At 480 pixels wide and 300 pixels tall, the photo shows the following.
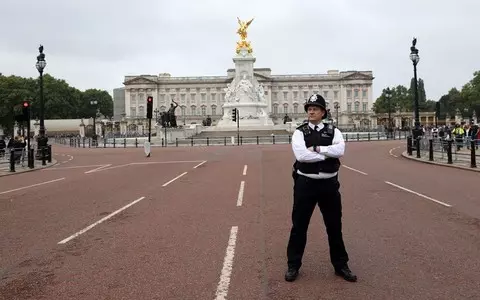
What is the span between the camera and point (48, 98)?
133 m

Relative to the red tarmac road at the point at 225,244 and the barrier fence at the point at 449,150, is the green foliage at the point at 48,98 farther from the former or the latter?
the red tarmac road at the point at 225,244

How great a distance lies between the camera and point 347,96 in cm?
16000

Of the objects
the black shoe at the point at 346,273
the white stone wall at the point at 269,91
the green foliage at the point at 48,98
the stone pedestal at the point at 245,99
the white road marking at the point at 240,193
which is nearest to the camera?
the black shoe at the point at 346,273

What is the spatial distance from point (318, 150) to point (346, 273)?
1.47m

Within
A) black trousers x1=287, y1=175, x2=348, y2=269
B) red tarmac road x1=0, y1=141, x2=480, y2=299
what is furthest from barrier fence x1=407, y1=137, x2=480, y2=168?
black trousers x1=287, y1=175, x2=348, y2=269

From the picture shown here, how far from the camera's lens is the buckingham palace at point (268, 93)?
15838 cm

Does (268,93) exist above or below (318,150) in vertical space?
above

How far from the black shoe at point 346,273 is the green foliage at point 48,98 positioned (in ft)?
331

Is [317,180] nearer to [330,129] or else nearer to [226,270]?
[330,129]

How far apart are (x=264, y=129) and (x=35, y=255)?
66069 mm

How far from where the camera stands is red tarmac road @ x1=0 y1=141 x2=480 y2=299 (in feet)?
17.1

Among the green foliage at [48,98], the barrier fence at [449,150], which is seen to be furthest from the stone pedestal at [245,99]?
the barrier fence at [449,150]

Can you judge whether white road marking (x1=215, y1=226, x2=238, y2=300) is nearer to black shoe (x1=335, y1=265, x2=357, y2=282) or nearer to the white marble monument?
black shoe (x1=335, y1=265, x2=357, y2=282)

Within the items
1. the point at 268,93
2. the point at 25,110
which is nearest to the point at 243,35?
the point at 25,110
